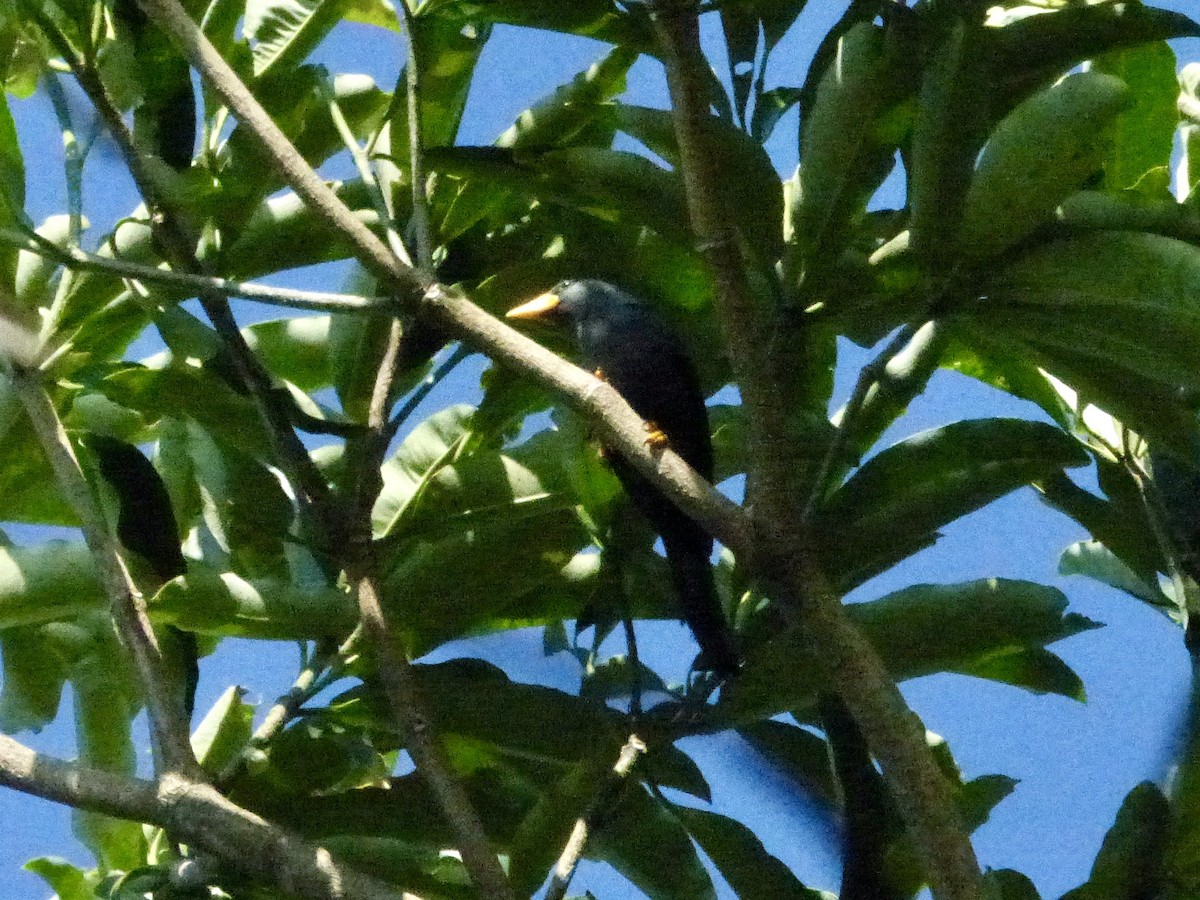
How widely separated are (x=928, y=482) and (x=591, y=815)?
0.47 metres

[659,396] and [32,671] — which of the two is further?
[659,396]

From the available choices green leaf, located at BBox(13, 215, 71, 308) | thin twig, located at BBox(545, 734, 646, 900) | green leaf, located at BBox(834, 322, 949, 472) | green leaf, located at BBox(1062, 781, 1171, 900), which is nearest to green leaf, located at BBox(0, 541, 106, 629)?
green leaf, located at BBox(13, 215, 71, 308)

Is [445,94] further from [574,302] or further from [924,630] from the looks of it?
[924,630]

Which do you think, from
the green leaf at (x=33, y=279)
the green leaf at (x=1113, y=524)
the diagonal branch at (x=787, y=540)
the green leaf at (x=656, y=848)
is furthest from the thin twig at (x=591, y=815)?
the green leaf at (x=33, y=279)

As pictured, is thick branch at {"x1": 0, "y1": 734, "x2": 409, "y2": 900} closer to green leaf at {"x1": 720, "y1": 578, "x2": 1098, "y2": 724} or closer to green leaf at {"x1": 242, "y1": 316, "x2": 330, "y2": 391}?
green leaf at {"x1": 720, "y1": 578, "x2": 1098, "y2": 724}

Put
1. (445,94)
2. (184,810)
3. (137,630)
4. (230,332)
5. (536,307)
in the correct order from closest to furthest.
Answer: (184,810) → (137,630) → (230,332) → (445,94) → (536,307)

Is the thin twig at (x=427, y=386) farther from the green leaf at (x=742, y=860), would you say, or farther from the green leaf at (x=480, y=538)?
the green leaf at (x=742, y=860)

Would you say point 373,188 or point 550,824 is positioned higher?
point 373,188

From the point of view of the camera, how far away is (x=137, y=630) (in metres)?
1.30

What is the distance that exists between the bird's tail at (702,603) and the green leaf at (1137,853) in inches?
14.9

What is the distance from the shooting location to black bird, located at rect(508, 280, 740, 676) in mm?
1478

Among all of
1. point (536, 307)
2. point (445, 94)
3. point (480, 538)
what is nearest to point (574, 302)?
point (536, 307)

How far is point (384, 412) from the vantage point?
140 centimetres

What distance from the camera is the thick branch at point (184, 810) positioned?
1134mm
